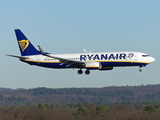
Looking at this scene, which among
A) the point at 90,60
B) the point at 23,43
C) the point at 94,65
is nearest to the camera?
the point at 94,65

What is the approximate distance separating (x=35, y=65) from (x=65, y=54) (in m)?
7.84

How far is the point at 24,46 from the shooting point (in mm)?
87375

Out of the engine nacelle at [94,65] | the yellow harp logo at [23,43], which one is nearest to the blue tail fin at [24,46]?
the yellow harp logo at [23,43]

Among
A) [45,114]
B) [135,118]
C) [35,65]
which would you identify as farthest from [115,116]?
[35,65]

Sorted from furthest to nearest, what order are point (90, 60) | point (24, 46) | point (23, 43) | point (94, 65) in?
point (23, 43), point (24, 46), point (90, 60), point (94, 65)

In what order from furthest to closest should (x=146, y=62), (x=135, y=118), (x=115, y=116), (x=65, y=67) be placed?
(x=115, y=116), (x=135, y=118), (x=65, y=67), (x=146, y=62)

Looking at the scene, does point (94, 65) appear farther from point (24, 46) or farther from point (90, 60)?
point (24, 46)

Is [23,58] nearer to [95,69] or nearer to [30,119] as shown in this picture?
[95,69]

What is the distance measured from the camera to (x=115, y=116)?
11856 centimetres

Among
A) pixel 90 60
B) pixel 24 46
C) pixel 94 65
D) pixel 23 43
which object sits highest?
pixel 23 43

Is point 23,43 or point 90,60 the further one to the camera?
point 23,43

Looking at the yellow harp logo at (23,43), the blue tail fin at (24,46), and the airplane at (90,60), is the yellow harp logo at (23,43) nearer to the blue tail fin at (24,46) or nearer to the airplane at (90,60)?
the blue tail fin at (24,46)

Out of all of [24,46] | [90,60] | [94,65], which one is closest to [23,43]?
[24,46]

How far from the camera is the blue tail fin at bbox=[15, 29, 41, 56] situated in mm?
85613
